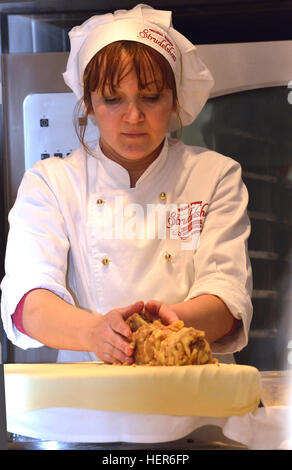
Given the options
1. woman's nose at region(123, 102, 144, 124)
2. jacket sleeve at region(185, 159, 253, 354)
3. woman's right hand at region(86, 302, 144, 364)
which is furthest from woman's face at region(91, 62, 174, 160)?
woman's right hand at region(86, 302, 144, 364)

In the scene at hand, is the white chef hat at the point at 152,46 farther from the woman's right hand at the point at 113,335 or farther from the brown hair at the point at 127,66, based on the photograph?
the woman's right hand at the point at 113,335

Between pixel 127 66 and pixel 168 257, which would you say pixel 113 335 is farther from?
pixel 127 66

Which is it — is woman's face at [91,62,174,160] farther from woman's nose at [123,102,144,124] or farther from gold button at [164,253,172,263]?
gold button at [164,253,172,263]

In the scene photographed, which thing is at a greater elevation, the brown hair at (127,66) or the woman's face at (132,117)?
the brown hair at (127,66)

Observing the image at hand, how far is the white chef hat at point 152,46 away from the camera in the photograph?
849 millimetres

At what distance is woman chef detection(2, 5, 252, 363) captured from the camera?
2.78 feet

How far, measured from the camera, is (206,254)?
866 mm

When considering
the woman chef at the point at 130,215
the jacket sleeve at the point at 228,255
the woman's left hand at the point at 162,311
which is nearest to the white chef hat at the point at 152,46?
the woman chef at the point at 130,215
